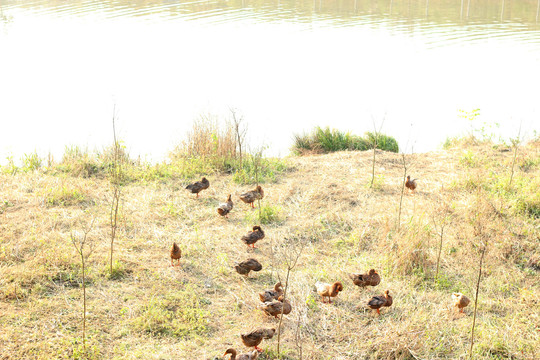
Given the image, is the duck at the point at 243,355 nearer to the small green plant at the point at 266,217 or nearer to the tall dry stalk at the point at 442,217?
the small green plant at the point at 266,217

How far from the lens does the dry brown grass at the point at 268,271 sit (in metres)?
4.96

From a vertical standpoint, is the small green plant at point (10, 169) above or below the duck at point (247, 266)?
above

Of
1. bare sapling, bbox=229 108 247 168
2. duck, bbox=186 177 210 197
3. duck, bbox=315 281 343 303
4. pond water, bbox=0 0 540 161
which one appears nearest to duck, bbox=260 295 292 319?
duck, bbox=315 281 343 303

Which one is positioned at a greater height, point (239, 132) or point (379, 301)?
point (239, 132)

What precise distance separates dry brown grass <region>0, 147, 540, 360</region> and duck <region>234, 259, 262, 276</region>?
162mm

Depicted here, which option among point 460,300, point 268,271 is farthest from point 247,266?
point 460,300

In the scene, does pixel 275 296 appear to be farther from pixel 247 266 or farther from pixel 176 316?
pixel 176 316

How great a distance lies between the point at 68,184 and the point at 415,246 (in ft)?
18.2

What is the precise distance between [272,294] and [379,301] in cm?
111

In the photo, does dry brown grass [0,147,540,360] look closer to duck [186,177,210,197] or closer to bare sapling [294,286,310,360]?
bare sapling [294,286,310,360]

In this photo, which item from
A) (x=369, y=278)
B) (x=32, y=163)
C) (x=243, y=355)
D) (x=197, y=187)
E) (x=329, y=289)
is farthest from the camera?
(x=32, y=163)

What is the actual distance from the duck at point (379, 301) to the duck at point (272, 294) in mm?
941

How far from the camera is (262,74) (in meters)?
18.0

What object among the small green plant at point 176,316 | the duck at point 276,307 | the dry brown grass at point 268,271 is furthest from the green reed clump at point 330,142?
the duck at point 276,307
